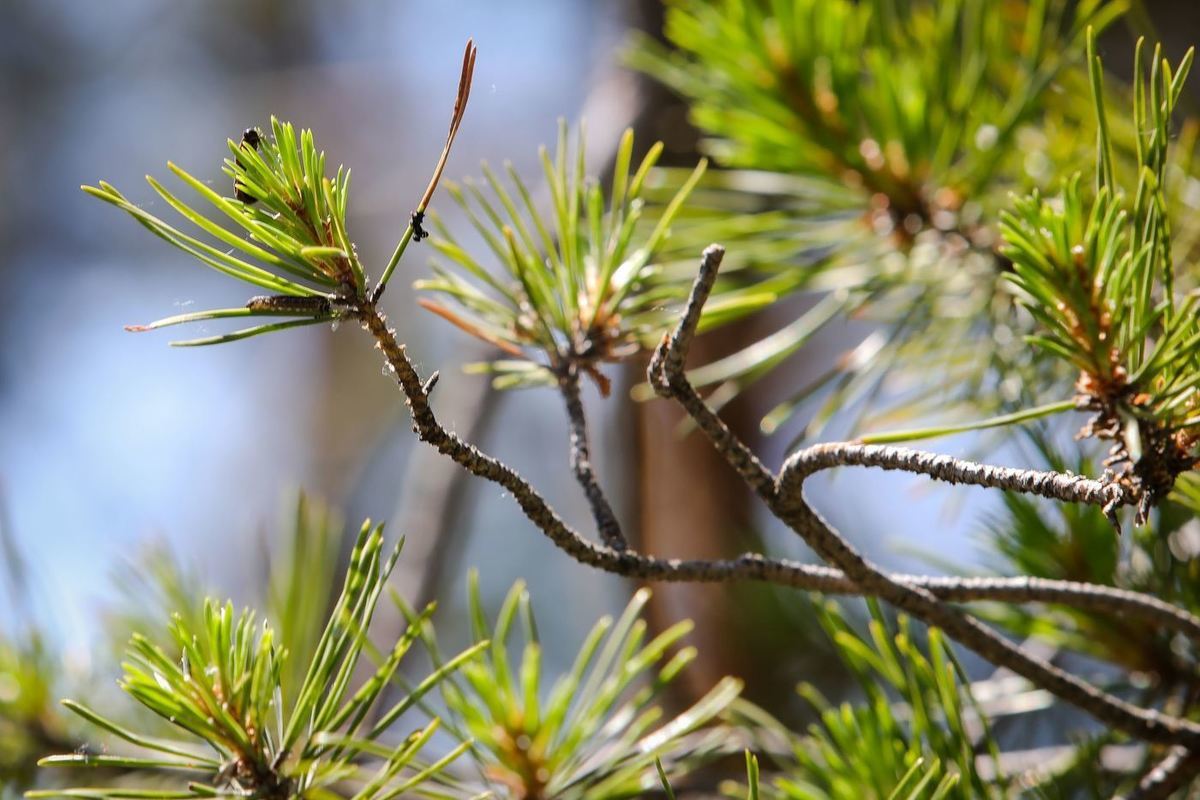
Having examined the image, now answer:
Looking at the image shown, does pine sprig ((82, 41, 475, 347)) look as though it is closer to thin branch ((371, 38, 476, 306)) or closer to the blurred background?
thin branch ((371, 38, 476, 306))

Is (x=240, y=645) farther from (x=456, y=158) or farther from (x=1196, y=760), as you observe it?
(x=456, y=158)

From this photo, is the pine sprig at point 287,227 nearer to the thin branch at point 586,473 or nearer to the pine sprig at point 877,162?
the thin branch at point 586,473

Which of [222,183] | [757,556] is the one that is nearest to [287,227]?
[757,556]

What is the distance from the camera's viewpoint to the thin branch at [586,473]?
0.32m

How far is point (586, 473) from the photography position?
33 centimetres

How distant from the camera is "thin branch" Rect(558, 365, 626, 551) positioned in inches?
12.4

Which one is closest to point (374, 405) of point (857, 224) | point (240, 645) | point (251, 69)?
point (251, 69)

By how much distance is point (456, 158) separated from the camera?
1686mm

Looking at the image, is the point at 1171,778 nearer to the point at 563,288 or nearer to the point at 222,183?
the point at 563,288

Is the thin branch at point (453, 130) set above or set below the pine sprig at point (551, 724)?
above

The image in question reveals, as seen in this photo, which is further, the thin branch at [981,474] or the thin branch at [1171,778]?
the thin branch at [1171,778]

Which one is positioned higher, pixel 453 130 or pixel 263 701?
pixel 453 130

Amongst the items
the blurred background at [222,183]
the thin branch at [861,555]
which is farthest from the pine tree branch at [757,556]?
the blurred background at [222,183]

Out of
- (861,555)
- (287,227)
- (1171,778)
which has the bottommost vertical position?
(1171,778)
